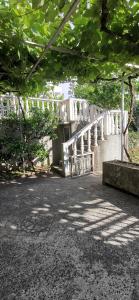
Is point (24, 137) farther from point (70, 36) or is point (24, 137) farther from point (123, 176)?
point (70, 36)

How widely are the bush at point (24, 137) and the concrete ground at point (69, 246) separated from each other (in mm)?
1682

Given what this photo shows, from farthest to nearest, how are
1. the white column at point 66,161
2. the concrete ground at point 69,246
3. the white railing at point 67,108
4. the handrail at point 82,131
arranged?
the white railing at point 67,108 → the handrail at point 82,131 → the white column at point 66,161 → the concrete ground at point 69,246

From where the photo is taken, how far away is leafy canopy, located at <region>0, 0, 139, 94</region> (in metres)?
1.81

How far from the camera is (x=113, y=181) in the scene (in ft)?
14.9

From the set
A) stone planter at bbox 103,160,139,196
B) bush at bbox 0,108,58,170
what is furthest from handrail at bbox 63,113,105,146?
stone planter at bbox 103,160,139,196

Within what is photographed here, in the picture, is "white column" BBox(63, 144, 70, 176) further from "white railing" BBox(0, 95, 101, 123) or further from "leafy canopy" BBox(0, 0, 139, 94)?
"leafy canopy" BBox(0, 0, 139, 94)

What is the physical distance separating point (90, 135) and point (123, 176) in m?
2.37

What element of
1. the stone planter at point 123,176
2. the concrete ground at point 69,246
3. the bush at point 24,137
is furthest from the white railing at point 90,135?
the concrete ground at point 69,246

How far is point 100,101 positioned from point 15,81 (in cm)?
835

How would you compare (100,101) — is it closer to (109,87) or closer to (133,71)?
(109,87)

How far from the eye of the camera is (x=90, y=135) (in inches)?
247

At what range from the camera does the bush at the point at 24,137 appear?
18.4ft

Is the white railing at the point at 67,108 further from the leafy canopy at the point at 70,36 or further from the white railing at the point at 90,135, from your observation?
the leafy canopy at the point at 70,36

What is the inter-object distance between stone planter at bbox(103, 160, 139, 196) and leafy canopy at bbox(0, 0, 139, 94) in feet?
6.74
